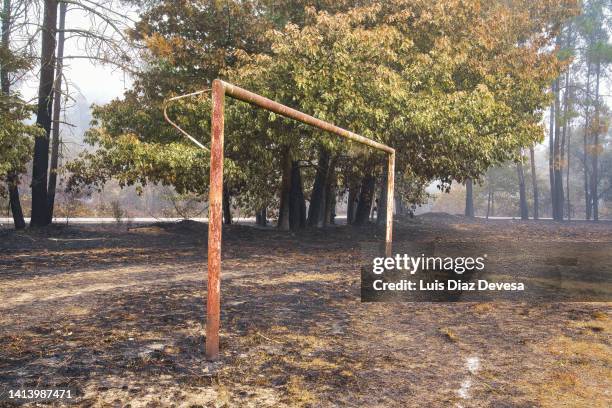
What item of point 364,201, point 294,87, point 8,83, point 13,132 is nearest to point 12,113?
point 13,132

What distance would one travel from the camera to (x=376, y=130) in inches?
492

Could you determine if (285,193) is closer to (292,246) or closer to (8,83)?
(292,246)

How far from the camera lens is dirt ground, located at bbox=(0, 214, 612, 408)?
3.51 m

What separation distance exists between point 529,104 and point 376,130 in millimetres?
7276

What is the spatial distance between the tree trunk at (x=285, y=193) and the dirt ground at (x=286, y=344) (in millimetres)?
7426

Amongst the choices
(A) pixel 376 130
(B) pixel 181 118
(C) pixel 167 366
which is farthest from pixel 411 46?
(C) pixel 167 366

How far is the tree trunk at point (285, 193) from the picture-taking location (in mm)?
16078

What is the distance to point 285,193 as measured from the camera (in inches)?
672

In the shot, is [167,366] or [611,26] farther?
[611,26]

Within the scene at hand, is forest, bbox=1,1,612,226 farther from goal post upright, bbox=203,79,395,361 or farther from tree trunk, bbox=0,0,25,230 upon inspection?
goal post upright, bbox=203,79,395,361

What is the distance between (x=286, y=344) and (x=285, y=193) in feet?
41.1

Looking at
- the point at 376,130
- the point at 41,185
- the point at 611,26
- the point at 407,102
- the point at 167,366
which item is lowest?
the point at 167,366

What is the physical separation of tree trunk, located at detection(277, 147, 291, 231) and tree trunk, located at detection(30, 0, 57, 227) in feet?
25.8

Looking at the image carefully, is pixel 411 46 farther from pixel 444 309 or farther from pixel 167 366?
pixel 167 366
